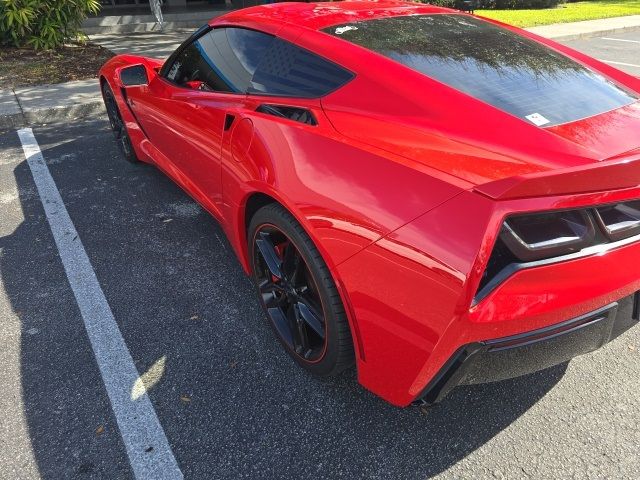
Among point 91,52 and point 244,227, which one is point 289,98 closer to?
point 244,227

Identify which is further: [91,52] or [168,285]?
[91,52]

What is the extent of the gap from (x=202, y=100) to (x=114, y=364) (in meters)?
1.50

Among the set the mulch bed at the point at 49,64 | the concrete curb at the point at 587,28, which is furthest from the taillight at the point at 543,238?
the concrete curb at the point at 587,28

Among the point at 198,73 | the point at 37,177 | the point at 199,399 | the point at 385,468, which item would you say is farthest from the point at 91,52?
the point at 385,468

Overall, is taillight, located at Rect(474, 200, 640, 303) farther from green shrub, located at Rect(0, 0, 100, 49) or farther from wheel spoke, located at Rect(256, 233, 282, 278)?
green shrub, located at Rect(0, 0, 100, 49)

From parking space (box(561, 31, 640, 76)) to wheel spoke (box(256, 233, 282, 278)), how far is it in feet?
29.4

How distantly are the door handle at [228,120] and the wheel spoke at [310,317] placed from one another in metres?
0.98

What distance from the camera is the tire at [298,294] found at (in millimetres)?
1926

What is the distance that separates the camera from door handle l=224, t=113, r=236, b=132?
8.08ft

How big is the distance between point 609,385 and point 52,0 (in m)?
9.59

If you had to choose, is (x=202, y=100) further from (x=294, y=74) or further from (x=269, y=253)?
(x=269, y=253)

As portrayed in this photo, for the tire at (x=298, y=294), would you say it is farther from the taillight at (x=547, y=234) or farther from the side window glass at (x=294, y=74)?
the taillight at (x=547, y=234)

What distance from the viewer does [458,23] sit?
2664 mm

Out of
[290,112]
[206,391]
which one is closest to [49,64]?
[290,112]
